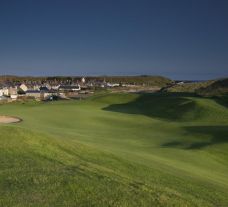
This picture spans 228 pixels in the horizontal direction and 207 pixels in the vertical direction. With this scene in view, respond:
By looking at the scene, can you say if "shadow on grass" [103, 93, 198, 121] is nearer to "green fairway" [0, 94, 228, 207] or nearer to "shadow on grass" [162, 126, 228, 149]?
"shadow on grass" [162, 126, 228, 149]

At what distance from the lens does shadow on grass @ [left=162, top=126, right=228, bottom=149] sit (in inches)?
1087

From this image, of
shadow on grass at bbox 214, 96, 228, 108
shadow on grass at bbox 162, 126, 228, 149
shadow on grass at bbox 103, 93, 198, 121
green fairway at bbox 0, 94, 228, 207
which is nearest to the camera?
green fairway at bbox 0, 94, 228, 207

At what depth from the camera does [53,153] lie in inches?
688

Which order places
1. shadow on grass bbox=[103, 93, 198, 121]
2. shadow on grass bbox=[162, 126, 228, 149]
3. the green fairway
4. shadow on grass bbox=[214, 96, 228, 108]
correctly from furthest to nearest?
1. shadow on grass bbox=[214, 96, 228, 108]
2. shadow on grass bbox=[103, 93, 198, 121]
3. shadow on grass bbox=[162, 126, 228, 149]
4. the green fairway

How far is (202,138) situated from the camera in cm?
3038

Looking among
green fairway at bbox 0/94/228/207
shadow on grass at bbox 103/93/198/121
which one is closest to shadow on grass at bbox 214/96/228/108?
shadow on grass at bbox 103/93/198/121

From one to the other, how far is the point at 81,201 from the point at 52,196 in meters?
0.80

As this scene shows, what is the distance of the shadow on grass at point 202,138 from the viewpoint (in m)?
27.6

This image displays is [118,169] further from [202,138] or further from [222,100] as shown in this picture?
[222,100]

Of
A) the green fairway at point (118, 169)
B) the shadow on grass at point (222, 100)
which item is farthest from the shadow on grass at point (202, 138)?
the shadow on grass at point (222, 100)

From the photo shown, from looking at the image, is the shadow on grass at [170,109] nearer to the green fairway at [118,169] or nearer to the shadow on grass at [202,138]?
the shadow on grass at [202,138]

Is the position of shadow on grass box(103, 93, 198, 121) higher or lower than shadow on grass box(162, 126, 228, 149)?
lower

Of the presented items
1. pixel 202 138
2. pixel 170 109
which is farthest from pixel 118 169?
pixel 170 109

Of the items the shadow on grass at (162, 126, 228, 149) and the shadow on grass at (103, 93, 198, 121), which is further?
the shadow on grass at (103, 93, 198, 121)
